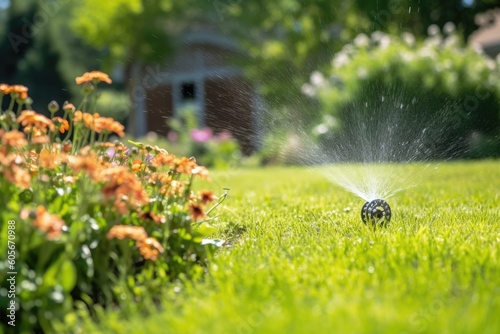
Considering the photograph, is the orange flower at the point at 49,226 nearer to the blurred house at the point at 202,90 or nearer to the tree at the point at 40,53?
the blurred house at the point at 202,90

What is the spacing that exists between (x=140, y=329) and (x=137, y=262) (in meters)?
0.88

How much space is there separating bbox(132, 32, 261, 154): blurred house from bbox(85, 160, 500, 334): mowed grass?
1370cm

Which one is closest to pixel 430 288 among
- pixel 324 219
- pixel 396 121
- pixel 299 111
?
pixel 324 219

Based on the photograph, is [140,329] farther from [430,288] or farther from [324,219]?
[324,219]

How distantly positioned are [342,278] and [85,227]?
0.96m

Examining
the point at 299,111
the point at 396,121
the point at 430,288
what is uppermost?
the point at 299,111

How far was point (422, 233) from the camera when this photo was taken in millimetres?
3400

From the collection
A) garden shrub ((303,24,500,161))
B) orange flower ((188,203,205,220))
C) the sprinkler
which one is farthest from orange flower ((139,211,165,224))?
garden shrub ((303,24,500,161))

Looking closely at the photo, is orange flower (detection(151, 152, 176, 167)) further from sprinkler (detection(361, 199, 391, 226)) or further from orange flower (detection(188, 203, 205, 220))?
sprinkler (detection(361, 199, 391, 226))

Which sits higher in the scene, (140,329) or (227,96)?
(227,96)

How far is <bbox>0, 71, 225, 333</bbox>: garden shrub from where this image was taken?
2332 mm

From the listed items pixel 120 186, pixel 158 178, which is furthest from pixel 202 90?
pixel 120 186

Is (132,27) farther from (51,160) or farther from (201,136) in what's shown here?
(51,160)

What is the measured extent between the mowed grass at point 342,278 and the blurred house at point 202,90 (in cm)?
1370
